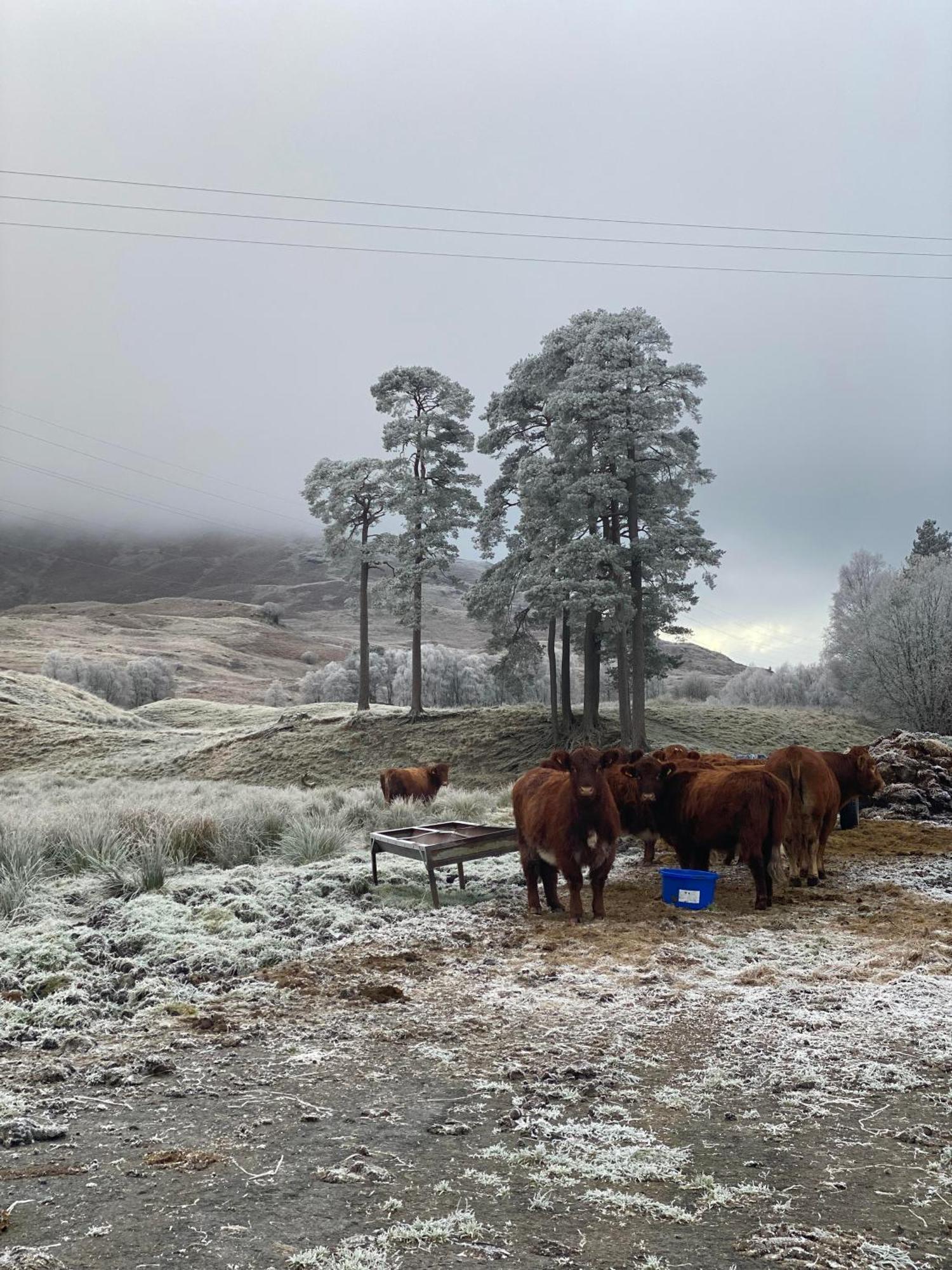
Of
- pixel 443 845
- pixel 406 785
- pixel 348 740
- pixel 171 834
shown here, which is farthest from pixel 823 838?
pixel 348 740

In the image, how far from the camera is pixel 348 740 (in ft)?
118

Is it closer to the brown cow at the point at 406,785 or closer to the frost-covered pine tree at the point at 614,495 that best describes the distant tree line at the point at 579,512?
the frost-covered pine tree at the point at 614,495

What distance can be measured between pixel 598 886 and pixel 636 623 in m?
21.9

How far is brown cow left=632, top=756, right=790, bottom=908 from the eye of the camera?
30.2 ft

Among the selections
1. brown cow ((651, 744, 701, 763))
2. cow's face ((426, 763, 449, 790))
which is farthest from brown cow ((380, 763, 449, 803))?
brown cow ((651, 744, 701, 763))

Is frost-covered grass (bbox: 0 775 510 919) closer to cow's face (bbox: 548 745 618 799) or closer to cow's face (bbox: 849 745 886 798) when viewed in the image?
cow's face (bbox: 548 745 618 799)

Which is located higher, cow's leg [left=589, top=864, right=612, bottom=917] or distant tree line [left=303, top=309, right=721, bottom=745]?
distant tree line [left=303, top=309, right=721, bottom=745]

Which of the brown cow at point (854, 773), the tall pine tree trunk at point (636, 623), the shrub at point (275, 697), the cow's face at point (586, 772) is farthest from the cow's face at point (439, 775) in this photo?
the shrub at point (275, 697)

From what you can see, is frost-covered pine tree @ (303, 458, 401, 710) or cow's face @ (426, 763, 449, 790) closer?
cow's face @ (426, 763, 449, 790)

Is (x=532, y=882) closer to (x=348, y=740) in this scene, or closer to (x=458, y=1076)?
(x=458, y=1076)

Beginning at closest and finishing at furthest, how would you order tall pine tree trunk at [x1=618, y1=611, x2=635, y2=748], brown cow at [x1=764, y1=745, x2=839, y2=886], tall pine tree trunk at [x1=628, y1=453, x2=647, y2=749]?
brown cow at [x1=764, y1=745, x2=839, y2=886]
tall pine tree trunk at [x1=618, y1=611, x2=635, y2=748]
tall pine tree trunk at [x1=628, y1=453, x2=647, y2=749]

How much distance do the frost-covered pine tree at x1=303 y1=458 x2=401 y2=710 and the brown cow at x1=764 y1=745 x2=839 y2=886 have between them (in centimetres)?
3079

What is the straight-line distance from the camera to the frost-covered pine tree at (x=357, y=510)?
40.7 meters

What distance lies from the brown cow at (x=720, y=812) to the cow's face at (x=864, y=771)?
9.63 ft
